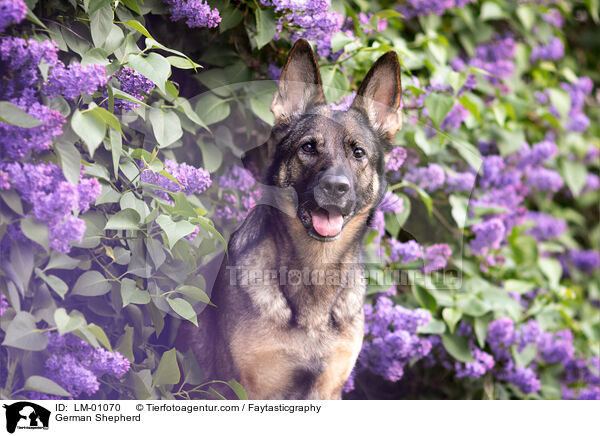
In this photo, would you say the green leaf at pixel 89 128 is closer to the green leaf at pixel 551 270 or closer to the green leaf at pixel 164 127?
the green leaf at pixel 164 127

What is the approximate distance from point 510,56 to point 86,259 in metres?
2.81

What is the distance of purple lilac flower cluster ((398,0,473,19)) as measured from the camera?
9.62ft

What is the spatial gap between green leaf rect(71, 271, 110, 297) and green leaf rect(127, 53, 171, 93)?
610 millimetres

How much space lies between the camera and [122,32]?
1645 mm

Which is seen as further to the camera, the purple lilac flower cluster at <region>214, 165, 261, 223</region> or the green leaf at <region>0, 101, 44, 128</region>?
the purple lilac flower cluster at <region>214, 165, 261, 223</region>

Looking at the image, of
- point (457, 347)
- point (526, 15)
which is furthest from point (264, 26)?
point (526, 15)

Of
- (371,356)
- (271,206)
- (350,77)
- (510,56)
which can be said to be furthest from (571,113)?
(271,206)

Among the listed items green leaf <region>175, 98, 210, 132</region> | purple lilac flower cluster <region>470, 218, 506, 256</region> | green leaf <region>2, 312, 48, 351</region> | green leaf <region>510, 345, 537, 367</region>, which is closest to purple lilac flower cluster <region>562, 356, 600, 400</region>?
green leaf <region>510, 345, 537, 367</region>

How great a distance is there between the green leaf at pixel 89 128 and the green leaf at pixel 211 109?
1.32 ft

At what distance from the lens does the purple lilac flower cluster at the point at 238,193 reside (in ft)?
6.09

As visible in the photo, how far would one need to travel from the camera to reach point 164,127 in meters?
1.70

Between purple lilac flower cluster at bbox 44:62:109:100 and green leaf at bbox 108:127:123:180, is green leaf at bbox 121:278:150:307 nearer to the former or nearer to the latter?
green leaf at bbox 108:127:123:180
